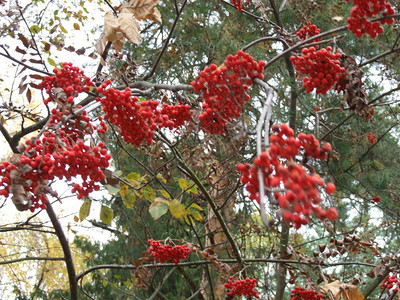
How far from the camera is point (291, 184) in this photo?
91cm

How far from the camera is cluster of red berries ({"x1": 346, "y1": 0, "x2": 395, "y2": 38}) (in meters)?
1.43

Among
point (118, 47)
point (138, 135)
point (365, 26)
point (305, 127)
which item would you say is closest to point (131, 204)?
point (138, 135)

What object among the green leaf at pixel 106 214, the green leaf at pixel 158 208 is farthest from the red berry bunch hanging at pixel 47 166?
the green leaf at pixel 106 214

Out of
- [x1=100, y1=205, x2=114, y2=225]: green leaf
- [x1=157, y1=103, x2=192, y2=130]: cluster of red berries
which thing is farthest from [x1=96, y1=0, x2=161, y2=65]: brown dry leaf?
[x1=100, y1=205, x2=114, y2=225]: green leaf

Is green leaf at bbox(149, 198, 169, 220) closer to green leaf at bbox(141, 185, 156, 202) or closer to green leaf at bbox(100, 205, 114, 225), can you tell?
green leaf at bbox(100, 205, 114, 225)

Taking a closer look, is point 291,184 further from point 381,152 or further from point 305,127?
point 381,152

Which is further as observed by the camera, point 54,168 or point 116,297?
point 116,297

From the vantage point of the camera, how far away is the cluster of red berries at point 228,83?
1526 mm

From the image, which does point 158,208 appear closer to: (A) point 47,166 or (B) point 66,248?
(A) point 47,166

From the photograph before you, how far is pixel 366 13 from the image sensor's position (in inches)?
58.4

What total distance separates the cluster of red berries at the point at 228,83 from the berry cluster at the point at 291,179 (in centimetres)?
39

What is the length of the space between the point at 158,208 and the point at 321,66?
3.76ft

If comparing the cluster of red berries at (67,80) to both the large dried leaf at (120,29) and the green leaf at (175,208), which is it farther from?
the green leaf at (175,208)

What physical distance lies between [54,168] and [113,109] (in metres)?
0.42
